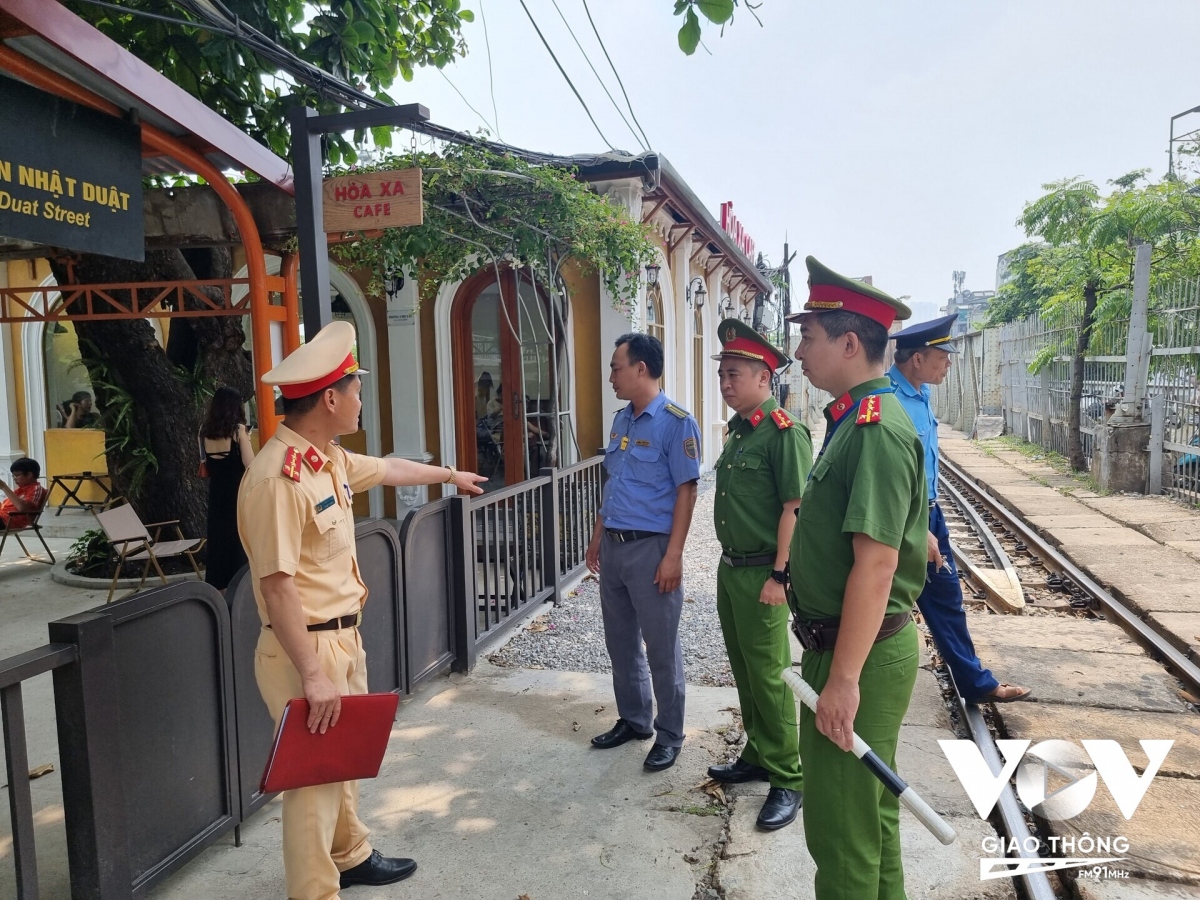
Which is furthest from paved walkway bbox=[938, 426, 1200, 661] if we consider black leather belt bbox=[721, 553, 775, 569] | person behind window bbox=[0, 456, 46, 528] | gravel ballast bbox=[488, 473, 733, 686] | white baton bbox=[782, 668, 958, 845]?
person behind window bbox=[0, 456, 46, 528]

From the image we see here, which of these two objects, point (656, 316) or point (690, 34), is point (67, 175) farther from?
point (656, 316)

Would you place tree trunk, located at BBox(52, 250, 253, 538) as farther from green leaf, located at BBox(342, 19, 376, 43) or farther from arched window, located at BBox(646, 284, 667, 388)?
arched window, located at BBox(646, 284, 667, 388)

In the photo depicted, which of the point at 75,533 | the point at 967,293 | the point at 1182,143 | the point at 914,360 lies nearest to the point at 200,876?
the point at 914,360

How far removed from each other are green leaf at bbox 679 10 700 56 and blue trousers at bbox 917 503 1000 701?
235cm

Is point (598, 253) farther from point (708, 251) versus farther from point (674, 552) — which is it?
point (708, 251)

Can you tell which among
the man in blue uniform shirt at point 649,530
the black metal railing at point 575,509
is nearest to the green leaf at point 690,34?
the man in blue uniform shirt at point 649,530

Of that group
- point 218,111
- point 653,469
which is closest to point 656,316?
point 218,111

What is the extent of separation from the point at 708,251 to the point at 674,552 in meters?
10.7

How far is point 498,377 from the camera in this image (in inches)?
383

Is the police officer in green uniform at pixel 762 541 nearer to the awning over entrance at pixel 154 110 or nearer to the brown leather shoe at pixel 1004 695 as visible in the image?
the brown leather shoe at pixel 1004 695

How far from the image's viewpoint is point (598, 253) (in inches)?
287

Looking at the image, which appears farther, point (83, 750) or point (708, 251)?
point (708, 251)

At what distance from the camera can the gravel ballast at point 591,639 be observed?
4.79 m

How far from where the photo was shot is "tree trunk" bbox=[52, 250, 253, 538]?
24.4 ft
